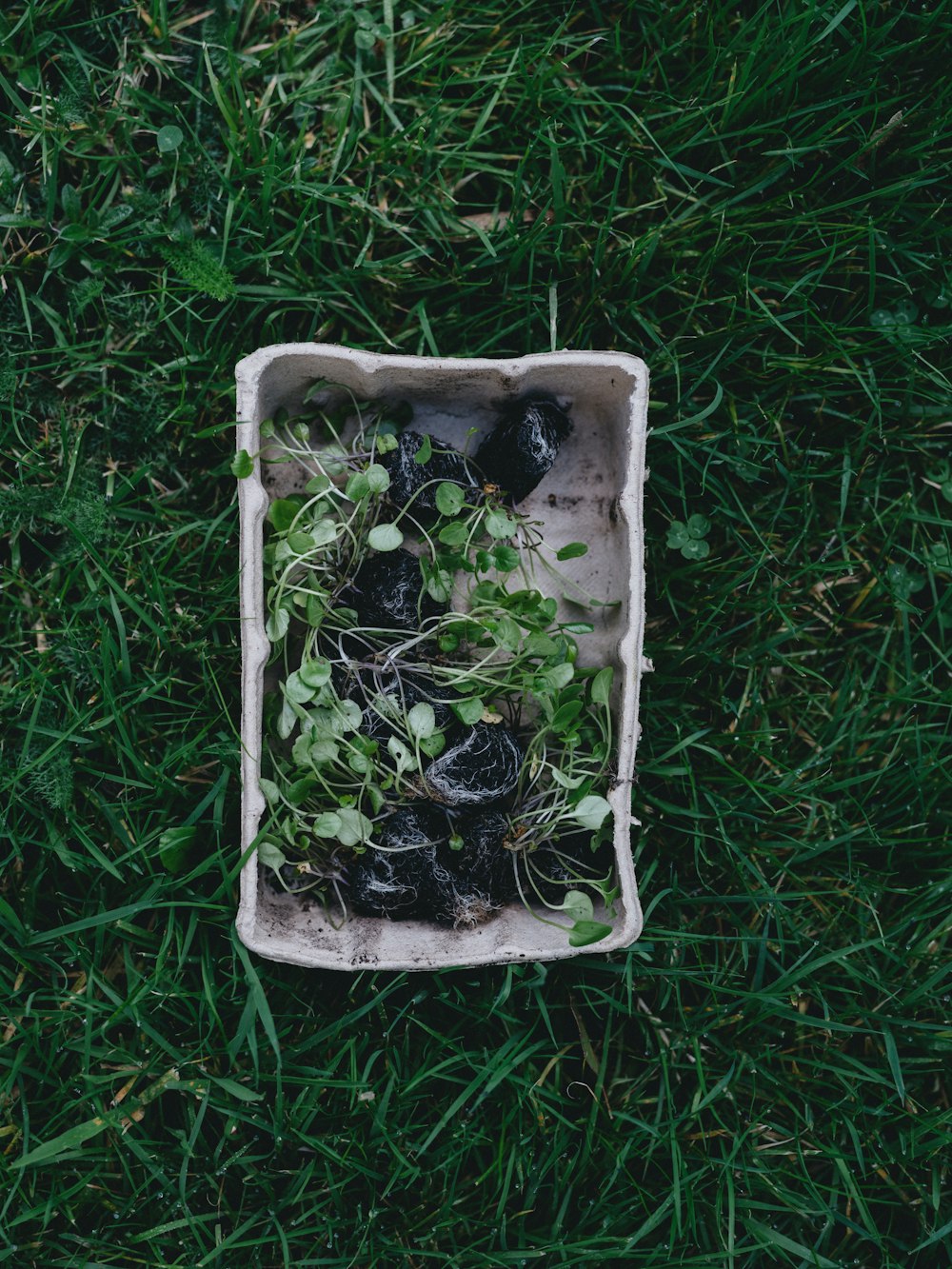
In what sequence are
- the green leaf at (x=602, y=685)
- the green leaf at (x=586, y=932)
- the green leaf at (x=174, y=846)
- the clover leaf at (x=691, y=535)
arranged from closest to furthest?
the green leaf at (x=586, y=932)
the green leaf at (x=602, y=685)
the green leaf at (x=174, y=846)
the clover leaf at (x=691, y=535)

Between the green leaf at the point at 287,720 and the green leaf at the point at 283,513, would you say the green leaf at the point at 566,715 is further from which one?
the green leaf at the point at 283,513

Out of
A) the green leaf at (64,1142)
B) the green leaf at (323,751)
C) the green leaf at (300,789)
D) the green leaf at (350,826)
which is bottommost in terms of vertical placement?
the green leaf at (64,1142)

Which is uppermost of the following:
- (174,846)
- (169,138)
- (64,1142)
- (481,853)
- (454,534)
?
(169,138)

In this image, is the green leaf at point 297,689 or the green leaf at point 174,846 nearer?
the green leaf at point 297,689

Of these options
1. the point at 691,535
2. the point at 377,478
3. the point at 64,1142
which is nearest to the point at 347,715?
the point at 377,478

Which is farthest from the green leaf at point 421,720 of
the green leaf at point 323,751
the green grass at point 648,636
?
the green grass at point 648,636

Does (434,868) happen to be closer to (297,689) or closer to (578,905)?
(578,905)

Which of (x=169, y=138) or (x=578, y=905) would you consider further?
(x=169, y=138)
